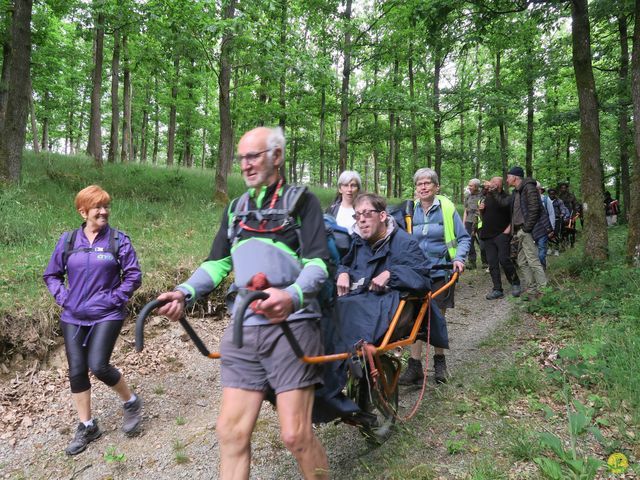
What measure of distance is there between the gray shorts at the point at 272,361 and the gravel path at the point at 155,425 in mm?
1301

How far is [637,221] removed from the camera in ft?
24.7

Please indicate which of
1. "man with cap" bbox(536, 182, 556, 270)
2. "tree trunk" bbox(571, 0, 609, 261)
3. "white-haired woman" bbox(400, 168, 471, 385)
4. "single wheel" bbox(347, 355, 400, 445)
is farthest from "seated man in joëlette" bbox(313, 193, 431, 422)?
"tree trunk" bbox(571, 0, 609, 261)

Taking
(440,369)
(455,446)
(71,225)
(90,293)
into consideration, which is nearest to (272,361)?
(455,446)

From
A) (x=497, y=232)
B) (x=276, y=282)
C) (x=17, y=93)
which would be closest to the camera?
(x=276, y=282)

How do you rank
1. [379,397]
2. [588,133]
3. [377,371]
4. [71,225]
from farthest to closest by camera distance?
[588,133] < [71,225] < [379,397] < [377,371]

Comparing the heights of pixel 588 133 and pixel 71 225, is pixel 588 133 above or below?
above

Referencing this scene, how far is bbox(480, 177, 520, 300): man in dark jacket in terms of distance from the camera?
815 centimetres

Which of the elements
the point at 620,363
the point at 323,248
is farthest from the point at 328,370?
the point at 620,363

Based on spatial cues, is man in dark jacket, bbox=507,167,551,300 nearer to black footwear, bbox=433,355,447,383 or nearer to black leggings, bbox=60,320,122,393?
black footwear, bbox=433,355,447,383

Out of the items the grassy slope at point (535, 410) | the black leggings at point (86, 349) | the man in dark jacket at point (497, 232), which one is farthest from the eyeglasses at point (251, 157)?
the man in dark jacket at point (497, 232)

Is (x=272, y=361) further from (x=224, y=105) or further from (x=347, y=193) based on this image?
(x=224, y=105)

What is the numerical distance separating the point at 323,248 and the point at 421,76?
61.1 feet

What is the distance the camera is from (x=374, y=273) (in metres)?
3.43

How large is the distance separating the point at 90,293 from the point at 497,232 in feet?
23.1
